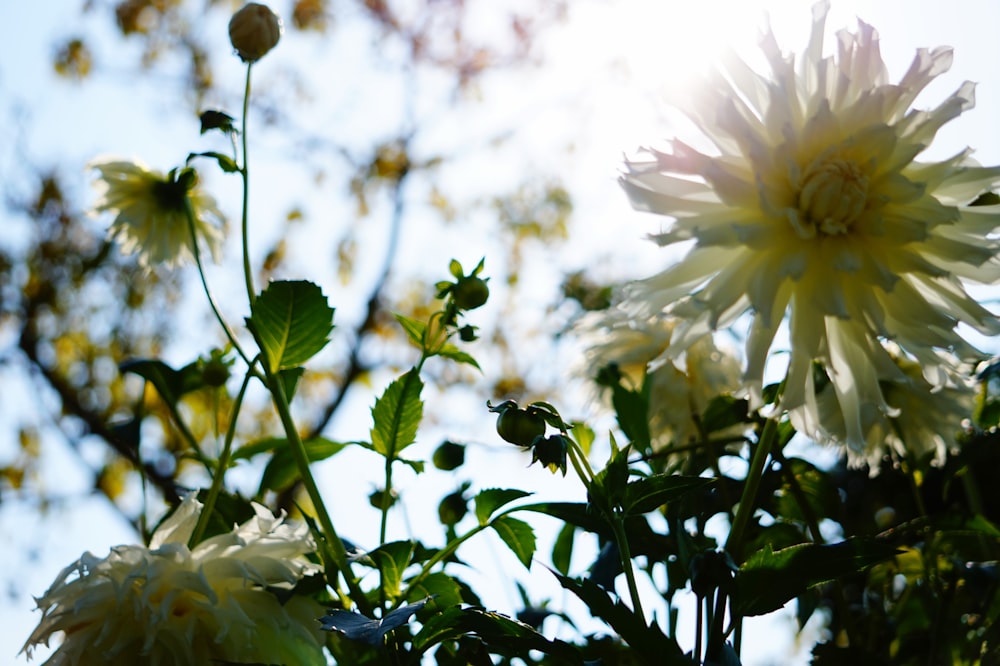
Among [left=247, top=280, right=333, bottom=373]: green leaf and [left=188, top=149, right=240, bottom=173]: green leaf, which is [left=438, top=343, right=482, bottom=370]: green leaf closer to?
[left=247, top=280, right=333, bottom=373]: green leaf

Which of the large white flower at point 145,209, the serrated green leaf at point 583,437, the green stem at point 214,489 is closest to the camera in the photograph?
the green stem at point 214,489

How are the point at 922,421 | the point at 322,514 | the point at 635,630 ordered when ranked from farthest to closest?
the point at 922,421, the point at 322,514, the point at 635,630

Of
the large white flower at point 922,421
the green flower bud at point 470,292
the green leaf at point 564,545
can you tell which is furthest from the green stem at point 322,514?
the large white flower at point 922,421

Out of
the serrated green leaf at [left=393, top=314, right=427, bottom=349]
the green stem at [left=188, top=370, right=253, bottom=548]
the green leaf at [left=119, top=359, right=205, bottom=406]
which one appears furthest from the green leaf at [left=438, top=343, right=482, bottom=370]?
the green leaf at [left=119, top=359, right=205, bottom=406]

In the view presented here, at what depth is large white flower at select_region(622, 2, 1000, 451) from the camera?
0.44 m

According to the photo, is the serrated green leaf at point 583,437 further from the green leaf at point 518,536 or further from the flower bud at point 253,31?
the flower bud at point 253,31

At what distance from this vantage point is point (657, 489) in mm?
449

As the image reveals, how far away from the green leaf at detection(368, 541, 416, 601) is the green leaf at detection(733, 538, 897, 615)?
6.6 inches

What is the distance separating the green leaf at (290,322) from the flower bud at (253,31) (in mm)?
207

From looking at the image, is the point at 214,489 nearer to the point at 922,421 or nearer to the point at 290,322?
the point at 290,322

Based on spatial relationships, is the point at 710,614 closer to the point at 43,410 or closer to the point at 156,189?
the point at 156,189

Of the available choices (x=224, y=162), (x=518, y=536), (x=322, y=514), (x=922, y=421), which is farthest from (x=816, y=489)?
(x=224, y=162)

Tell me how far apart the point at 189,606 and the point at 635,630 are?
0.24 meters

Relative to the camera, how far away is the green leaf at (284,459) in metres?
0.63
